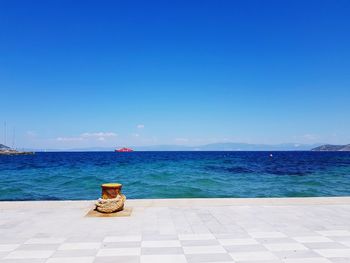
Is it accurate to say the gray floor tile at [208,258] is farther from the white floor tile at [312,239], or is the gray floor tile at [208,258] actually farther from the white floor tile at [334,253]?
the white floor tile at [312,239]

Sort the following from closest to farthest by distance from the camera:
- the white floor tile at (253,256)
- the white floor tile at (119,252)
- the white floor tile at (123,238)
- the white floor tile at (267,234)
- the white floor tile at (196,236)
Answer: the white floor tile at (253,256)
the white floor tile at (119,252)
the white floor tile at (123,238)
the white floor tile at (196,236)
the white floor tile at (267,234)

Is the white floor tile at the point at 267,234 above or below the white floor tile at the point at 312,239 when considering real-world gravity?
above

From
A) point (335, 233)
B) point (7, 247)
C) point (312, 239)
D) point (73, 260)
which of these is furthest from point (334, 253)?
point (7, 247)

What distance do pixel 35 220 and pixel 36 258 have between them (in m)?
2.95

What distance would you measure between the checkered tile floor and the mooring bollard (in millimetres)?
2214

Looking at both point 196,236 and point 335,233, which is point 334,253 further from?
point 196,236

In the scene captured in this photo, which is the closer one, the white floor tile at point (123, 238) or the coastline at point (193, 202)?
the white floor tile at point (123, 238)

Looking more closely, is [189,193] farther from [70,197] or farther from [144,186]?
[70,197]

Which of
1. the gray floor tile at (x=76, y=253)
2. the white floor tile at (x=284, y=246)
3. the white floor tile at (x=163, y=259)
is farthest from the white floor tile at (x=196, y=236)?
the gray floor tile at (x=76, y=253)

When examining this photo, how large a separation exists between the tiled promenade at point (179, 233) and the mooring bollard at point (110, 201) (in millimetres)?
512

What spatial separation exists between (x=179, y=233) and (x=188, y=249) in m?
1.04

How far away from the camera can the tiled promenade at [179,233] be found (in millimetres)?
5219

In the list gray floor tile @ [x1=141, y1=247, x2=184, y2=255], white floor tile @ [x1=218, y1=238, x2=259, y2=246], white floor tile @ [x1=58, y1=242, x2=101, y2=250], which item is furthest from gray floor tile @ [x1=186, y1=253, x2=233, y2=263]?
white floor tile @ [x1=58, y1=242, x2=101, y2=250]

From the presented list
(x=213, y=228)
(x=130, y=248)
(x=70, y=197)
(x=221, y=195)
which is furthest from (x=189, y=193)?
(x=130, y=248)
